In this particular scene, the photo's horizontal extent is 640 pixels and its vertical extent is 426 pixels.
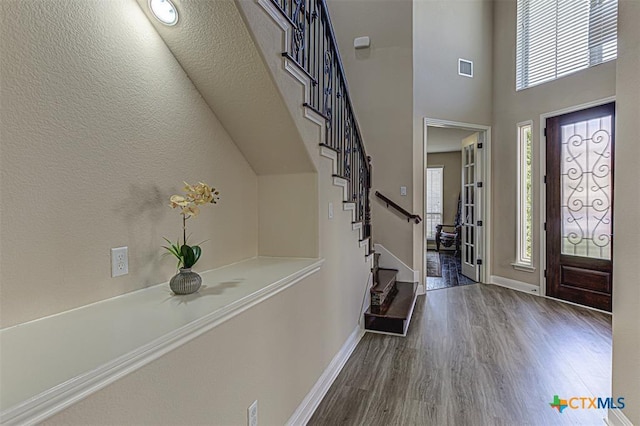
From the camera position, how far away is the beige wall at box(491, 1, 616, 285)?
4.16 meters

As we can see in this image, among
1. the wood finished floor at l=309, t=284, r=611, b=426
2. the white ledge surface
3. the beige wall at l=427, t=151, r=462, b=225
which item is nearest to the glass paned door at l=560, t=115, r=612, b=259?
the wood finished floor at l=309, t=284, r=611, b=426

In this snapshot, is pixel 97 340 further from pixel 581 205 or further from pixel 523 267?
pixel 523 267

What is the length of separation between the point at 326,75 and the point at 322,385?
7.01 ft

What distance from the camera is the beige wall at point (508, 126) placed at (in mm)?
4160

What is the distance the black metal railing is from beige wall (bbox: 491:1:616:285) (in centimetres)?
264

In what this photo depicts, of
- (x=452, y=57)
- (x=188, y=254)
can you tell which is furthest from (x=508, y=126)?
(x=188, y=254)

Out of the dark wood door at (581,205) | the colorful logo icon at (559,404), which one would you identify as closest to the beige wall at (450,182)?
the dark wood door at (581,205)

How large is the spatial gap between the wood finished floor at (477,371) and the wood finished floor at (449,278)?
117cm

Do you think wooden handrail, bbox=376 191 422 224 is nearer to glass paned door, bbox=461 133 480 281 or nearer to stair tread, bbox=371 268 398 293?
stair tread, bbox=371 268 398 293

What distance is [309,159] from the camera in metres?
1.94

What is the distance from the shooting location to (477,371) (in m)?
2.35

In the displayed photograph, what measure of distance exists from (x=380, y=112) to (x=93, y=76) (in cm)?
371

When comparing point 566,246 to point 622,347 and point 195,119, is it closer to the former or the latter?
point 622,347

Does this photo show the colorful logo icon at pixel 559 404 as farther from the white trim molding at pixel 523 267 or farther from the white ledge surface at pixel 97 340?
the white trim molding at pixel 523 267
